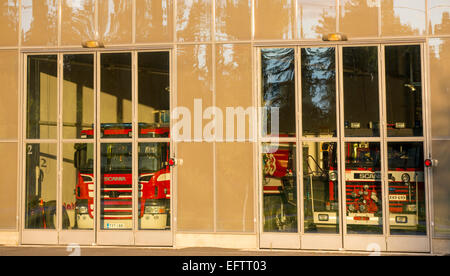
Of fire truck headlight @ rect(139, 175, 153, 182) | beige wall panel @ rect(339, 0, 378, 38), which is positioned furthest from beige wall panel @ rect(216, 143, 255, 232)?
beige wall panel @ rect(339, 0, 378, 38)

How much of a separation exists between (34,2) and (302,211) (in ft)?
23.5

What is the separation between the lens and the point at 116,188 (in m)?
11.0

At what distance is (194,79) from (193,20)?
123 cm

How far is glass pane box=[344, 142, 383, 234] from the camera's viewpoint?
10.3 metres

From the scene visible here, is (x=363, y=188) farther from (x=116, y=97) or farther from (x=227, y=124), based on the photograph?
(x=116, y=97)

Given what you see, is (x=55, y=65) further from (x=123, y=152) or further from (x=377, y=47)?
(x=377, y=47)

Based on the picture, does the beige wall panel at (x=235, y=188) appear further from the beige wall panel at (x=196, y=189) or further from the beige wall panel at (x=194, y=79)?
the beige wall panel at (x=194, y=79)

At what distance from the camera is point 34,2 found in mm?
11156

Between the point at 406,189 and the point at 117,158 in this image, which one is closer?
the point at 406,189

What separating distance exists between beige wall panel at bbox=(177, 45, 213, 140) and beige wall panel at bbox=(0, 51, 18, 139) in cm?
353

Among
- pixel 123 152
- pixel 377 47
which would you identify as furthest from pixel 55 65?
pixel 377 47

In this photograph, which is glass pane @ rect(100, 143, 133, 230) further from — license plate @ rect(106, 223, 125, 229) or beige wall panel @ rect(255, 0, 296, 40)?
beige wall panel @ rect(255, 0, 296, 40)

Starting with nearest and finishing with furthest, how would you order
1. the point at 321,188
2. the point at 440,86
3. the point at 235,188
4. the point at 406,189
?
the point at 440,86
the point at 406,189
the point at 321,188
the point at 235,188

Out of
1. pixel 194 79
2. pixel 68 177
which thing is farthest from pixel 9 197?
pixel 194 79
